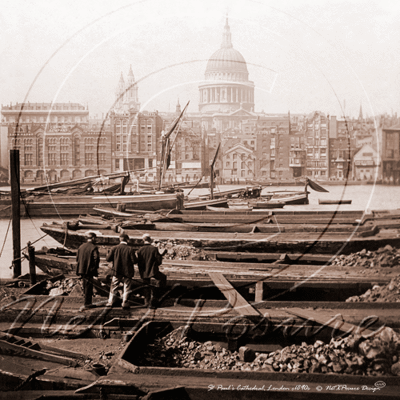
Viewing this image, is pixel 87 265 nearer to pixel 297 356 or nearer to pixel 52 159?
pixel 297 356

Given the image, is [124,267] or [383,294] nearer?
[124,267]

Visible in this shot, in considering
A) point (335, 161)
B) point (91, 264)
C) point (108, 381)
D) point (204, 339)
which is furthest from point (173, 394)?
point (335, 161)

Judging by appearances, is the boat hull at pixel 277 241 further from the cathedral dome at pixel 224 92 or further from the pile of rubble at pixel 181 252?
the cathedral dome at pixel 224 92

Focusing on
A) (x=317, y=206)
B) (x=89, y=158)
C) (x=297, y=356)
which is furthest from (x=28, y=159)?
(x=297, y=356)

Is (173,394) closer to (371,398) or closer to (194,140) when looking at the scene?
(371,398)

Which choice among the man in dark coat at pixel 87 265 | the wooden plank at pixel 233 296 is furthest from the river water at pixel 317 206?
the man in dark coat at pixel 87 265

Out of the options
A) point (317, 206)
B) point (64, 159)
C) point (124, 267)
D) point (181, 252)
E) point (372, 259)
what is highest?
point (64, 159)
